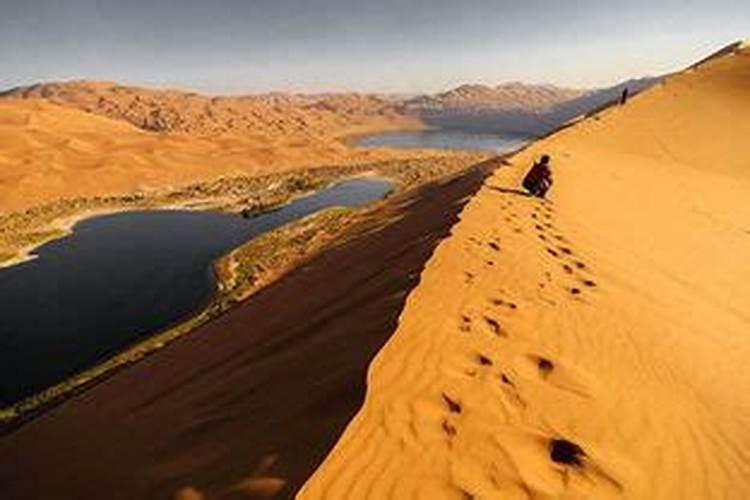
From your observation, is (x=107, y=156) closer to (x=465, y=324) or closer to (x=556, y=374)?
(x=465, y=324)

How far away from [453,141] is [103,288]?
124 m

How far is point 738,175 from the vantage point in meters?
30.9

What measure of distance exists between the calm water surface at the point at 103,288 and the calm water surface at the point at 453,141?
3327 inches

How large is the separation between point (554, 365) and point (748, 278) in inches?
354

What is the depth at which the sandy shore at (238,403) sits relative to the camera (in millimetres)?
7324

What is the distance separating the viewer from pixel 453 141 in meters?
149

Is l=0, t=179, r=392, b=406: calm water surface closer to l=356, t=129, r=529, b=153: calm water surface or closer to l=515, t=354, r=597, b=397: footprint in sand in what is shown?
l=515, t=354, r=597, b=397: footprint in sand

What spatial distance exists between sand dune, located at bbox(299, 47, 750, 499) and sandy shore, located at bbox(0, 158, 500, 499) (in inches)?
20.3

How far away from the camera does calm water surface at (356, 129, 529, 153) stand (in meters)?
133

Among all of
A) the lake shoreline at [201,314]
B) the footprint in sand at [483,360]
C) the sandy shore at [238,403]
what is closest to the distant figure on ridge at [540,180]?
the sandy shore at [238,403]

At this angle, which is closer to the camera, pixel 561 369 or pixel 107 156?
pixel 561 369

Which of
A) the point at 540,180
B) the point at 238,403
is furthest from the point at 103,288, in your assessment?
the point at 238,403

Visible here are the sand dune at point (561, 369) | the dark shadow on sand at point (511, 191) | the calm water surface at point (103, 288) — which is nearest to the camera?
the sand dune at point (561, 369)

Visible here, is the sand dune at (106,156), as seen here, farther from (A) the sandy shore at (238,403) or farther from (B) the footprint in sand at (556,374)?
(B) the footprint in sand at (556,374)
